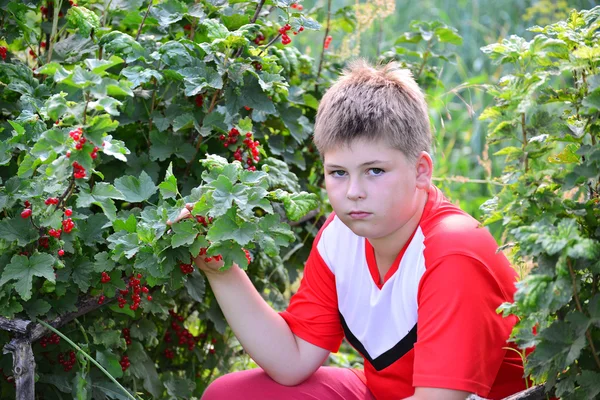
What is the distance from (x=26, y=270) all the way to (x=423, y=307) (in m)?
0.85

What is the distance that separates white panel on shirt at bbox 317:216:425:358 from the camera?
5.81 ft

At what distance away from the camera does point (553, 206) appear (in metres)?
1.46

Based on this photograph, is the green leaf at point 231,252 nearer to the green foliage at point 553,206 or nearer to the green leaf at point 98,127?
the green leaf at point 98,127

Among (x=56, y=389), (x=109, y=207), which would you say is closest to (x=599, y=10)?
(x=109, y=207)

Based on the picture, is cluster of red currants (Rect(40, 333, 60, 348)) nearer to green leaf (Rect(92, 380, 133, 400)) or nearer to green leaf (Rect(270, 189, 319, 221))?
green leaf (Rect(92, 380, 133, 400))

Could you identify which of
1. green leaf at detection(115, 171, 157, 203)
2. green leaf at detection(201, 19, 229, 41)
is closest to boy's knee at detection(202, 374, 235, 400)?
green leaf at detection(115, 171, 157, 203)

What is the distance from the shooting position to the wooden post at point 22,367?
171cm

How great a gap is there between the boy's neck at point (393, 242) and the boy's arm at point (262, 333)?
283mm

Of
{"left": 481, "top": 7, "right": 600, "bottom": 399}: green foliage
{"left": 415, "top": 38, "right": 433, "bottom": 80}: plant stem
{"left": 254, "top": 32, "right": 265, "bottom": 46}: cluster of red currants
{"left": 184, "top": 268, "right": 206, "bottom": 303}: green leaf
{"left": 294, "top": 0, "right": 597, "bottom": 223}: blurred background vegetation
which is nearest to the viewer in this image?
{"left": 481, "top": 7, "right": 600, "bottom": 399}: green foliage

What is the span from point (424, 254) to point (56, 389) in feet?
3.34

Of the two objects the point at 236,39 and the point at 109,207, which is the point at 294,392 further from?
the point at 236,39

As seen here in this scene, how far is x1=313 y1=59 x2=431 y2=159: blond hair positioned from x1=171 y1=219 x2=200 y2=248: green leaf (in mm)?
363

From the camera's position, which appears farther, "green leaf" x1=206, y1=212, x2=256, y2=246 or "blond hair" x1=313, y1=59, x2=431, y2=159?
"blond hair" x1=313, y1=59, x2=431, y2=159

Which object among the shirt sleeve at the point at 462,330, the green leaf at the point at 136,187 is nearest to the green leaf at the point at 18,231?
the green leaf at the point at 136,187
